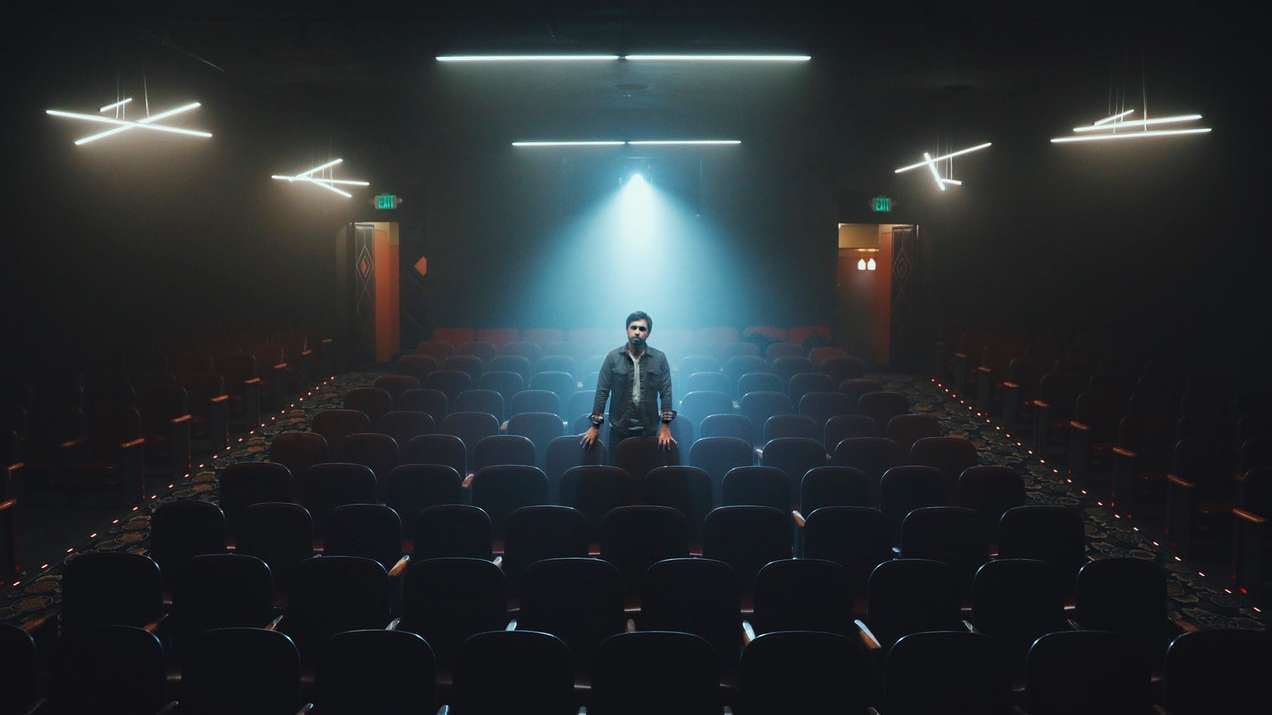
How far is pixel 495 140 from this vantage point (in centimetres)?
1564

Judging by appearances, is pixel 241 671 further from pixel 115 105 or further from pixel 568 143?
pixel 568 143

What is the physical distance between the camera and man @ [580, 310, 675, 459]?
7.01 meters

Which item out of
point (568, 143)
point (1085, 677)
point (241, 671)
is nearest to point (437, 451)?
point (241, 671)

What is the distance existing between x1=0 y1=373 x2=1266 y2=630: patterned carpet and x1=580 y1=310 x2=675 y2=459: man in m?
3.52

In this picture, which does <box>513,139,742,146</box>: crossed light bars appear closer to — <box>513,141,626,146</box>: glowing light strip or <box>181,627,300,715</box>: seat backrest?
<box>513,141,626,146</box>: glowing light strip

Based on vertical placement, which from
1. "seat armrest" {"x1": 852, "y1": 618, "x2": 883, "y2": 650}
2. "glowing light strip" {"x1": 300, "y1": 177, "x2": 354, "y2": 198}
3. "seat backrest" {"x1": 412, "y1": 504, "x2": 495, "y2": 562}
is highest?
"glowing light strip" {"x1": 300, "y1": 177, "x2": 354, "y2": 198}

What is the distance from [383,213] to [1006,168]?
10638 millimetres

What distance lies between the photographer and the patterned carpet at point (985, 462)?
5961mm

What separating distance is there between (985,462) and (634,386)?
482 cm

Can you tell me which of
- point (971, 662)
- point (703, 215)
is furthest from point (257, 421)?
point (971, 662)

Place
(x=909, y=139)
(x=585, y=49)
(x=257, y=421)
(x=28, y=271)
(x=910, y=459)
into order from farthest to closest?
(x=909, y=139) < (x=257, y=421) < (x=28, y=271) < (x=585, y=49) < (x=910, y=459)

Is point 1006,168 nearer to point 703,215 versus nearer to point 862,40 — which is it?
point 703,215

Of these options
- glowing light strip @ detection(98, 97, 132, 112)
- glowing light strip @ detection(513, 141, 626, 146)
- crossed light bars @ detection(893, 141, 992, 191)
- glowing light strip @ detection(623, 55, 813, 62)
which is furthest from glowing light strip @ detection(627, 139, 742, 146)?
glowing light strip @ detection(98, 97, 132, 112)

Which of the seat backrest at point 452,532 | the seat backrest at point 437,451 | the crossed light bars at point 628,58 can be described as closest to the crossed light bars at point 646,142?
the crossed light bars at point 628,58
